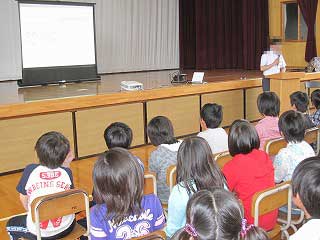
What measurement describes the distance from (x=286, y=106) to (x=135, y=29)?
17.3ft

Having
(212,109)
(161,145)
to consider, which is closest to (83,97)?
(212,109)

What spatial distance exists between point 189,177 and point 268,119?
1.94 m

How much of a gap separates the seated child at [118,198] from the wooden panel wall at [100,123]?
3110 mm

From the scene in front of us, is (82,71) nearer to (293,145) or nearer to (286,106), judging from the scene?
(286,106)

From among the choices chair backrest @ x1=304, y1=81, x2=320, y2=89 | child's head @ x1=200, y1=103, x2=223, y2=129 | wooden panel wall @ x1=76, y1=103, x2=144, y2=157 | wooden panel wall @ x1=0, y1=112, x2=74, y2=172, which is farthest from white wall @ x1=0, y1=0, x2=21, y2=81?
child's head @ x1=200, y1=103, x2=223, y2=129

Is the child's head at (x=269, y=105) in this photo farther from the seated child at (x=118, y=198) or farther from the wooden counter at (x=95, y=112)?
the seated child at (x=118, y=198)

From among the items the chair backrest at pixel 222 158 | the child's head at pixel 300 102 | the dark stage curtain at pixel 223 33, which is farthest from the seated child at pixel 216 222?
the dark stage curtain at pixel 223 33

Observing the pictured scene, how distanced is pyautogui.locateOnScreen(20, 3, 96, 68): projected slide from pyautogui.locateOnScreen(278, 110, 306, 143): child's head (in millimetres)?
4629

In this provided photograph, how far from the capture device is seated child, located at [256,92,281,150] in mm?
3520

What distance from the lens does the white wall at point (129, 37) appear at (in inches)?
329

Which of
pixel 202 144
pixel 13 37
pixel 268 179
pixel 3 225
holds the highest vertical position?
pixel 13 37

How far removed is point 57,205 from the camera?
199 cm

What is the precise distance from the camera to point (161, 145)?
2717 millimetres

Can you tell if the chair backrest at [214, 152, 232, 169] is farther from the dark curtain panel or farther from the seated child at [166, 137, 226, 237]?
the dark curtain panel
